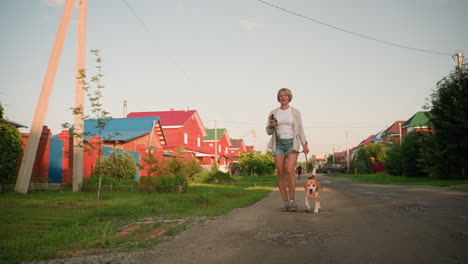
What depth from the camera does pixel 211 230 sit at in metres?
4.49

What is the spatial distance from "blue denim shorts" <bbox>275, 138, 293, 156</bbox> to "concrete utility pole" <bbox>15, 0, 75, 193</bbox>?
855 cm

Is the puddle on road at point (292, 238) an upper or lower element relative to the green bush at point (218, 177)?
upper

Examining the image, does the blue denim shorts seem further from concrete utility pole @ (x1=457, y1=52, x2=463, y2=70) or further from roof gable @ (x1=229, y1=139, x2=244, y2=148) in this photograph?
roof gable @ (x1=229, y1=139, x2=244, y2=148)

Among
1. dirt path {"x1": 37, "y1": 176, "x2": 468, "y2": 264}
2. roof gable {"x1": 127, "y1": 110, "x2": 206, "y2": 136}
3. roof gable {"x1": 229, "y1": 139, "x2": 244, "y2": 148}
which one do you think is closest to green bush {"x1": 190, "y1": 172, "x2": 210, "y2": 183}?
dirt path {"x1": 37, "y1": 176, "x2": 468, "y2": 264}

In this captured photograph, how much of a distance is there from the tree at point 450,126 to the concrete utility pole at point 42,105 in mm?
19938

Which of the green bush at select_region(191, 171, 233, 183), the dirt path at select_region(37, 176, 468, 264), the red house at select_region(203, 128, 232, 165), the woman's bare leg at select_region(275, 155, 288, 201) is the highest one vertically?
the red house at select_region(203, 128, 232, 165)

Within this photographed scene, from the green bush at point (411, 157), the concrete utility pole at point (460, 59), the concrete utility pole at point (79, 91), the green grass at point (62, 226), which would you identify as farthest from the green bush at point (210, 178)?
the concrete utility pole at point (460, 59)

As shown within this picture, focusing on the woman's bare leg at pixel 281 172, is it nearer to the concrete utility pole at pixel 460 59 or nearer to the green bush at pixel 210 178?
the green bush at pixel 210 178

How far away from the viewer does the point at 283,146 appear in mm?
6543

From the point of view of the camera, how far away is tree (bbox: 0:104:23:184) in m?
10.7

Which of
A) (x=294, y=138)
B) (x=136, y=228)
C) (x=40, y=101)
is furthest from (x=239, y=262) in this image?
(x=40, y=101)

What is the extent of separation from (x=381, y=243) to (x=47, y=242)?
3716 mm

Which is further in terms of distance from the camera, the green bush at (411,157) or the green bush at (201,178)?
the green bush at (411,157)

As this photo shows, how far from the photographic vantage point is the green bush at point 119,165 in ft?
45.6
